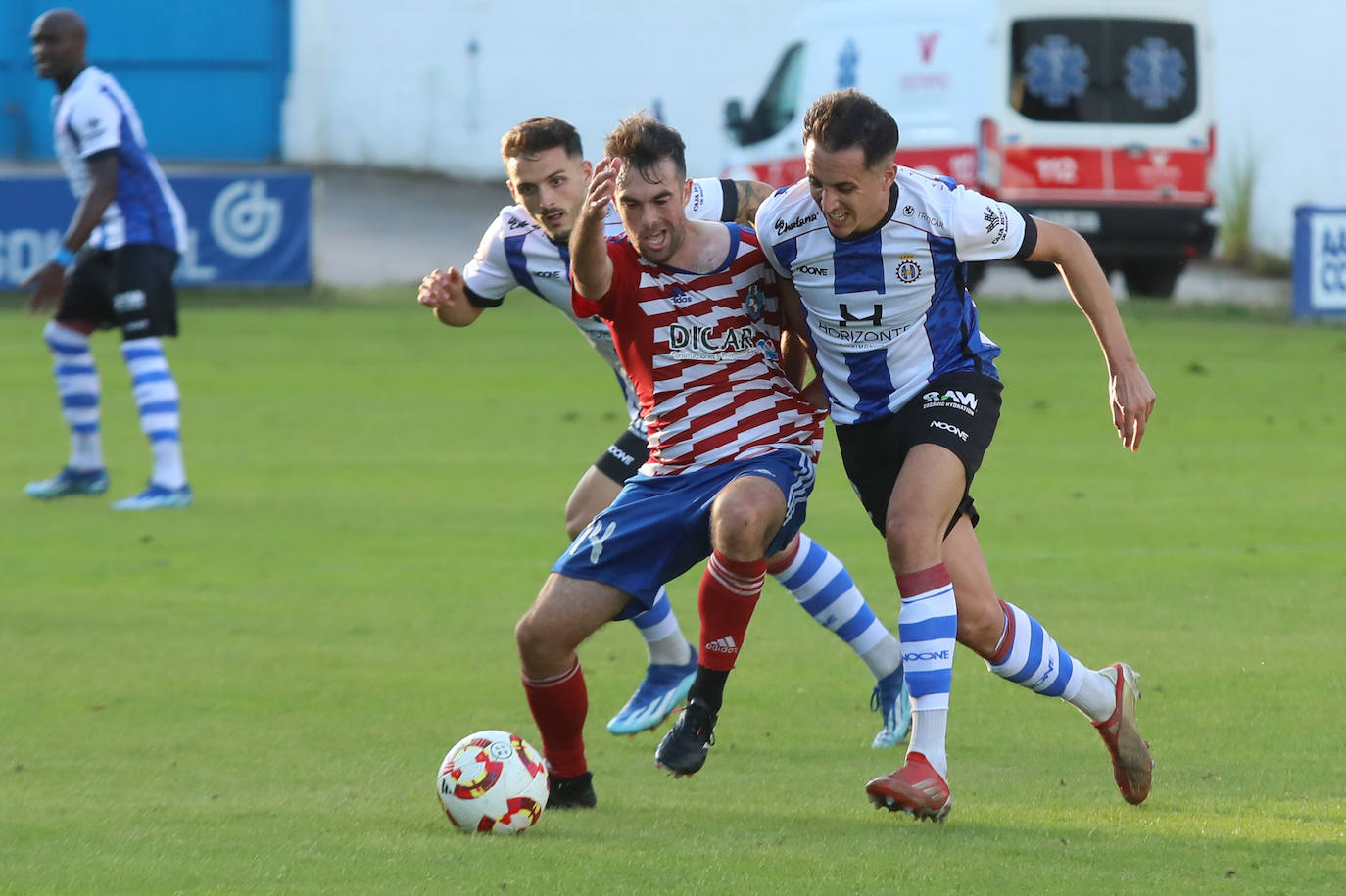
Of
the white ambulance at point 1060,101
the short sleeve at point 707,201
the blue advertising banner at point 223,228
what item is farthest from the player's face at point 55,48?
the white ambulance at point 1060,101

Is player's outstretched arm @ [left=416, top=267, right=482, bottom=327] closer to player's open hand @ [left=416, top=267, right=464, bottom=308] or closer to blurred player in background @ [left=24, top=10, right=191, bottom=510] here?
player's open hand @ [left=416, top=267, right=464, bottom=308]

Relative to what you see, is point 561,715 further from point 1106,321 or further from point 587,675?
point 587,675

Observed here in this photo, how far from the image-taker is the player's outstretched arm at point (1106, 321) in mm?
4883

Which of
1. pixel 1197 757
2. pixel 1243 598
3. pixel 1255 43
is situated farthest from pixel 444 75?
pixel 1197 757

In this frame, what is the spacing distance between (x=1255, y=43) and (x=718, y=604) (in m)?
25.5

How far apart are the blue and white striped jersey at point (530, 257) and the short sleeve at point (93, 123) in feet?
15.5

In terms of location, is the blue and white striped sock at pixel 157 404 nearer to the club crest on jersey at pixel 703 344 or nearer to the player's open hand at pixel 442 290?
the player's open hand at pixel 442 290

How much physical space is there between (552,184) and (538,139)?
126 millimetres

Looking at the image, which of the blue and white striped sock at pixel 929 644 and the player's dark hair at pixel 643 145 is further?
A: the player's dark hair at pixel 643 145

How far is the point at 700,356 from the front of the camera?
16.6 ft

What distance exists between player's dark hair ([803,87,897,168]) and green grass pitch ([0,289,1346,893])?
5.17 feet

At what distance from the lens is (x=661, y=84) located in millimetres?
31672

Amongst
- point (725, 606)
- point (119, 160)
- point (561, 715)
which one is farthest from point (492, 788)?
point (119, 160)

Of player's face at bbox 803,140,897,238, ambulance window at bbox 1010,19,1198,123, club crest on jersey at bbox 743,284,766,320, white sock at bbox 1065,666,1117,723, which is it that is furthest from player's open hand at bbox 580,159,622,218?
ambulance window at bbox 1010,19,1198,123
